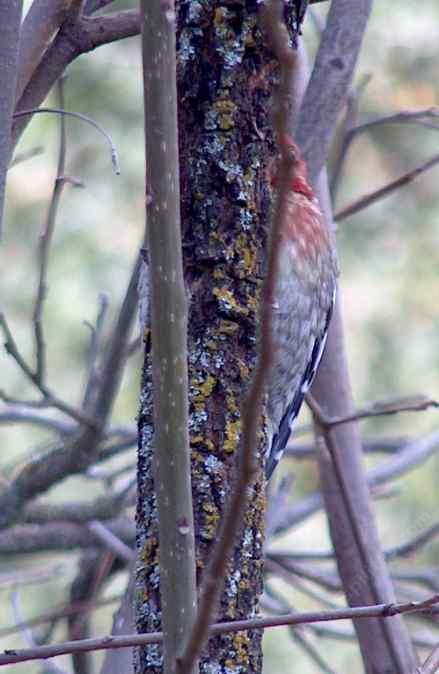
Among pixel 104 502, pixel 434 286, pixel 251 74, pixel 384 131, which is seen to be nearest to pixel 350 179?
pixel 384 131

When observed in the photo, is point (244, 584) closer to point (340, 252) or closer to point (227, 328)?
point (227, 328)

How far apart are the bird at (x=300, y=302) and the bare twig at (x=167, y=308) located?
1.47m

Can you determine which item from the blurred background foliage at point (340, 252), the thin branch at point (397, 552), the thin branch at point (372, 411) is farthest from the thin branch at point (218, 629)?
the blurred background foliage at point (340, 252)

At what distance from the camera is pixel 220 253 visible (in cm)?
161

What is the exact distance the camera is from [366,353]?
5.89m

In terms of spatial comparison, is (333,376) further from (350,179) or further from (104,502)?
(350,179)

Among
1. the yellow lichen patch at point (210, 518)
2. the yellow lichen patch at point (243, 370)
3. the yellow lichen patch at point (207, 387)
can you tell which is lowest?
the yellow lichen patch at point (210, 518)

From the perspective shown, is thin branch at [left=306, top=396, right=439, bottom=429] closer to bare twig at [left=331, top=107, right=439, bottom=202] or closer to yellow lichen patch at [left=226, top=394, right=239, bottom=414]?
bare twig at [left=331, top=107, right=439, bottom=202]

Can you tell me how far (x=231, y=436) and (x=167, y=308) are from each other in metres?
0.45

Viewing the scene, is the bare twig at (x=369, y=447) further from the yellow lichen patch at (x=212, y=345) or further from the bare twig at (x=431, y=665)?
the bare twig at (x=431, y=665)

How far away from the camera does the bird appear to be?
2672 millimetres

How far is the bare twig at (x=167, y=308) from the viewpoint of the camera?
1138 millimetres

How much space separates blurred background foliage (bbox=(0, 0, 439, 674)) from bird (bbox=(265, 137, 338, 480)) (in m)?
2.31

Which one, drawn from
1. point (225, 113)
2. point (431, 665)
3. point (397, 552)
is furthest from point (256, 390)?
point (397, 552)
